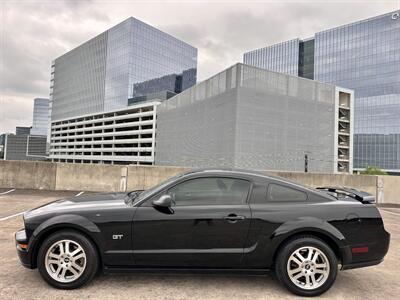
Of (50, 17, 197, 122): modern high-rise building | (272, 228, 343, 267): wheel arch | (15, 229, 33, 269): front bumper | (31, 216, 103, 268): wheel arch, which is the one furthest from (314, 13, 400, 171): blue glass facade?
(15, 229, 33, 269): front bumper

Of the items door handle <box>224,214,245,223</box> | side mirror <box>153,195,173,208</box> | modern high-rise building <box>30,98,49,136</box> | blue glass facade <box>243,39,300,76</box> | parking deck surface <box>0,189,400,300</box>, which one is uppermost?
blue glass facade <box>243,39,300,76</box>

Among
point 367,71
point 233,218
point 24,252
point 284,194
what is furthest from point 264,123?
point 367,71

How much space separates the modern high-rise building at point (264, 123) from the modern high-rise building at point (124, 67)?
136ft

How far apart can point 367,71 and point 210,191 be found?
104174 mm

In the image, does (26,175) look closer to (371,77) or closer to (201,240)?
(201,240)

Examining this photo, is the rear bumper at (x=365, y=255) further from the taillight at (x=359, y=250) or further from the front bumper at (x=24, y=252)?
the front bumper at (x=24, y=252)

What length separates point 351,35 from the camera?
95.1m

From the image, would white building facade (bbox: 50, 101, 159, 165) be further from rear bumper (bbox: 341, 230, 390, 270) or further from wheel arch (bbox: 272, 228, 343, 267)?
rear bumper (bbox: 341, 230, 390, 270)

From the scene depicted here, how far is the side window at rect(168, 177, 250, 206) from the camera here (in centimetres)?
363

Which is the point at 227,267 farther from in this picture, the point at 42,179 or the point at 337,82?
the point at 337,82

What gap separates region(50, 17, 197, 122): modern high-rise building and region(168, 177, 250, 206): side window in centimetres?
9922

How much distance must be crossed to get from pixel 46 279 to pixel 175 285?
1.44 meters

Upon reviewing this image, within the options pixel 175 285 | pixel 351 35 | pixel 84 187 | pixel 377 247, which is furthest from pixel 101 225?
pixel 351 35

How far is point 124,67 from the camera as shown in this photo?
333ft
